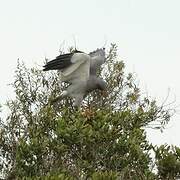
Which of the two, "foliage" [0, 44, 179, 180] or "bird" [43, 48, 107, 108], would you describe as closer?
"foliage" [0, 44, 179, 180]

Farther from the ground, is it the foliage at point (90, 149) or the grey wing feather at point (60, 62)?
the grey wing feather at point (60, 62)

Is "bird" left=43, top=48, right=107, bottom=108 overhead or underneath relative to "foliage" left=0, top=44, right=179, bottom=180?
overhead

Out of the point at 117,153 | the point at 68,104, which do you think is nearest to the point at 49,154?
the point at 117,153

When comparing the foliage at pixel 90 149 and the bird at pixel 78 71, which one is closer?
the foliage at pixel 90 149

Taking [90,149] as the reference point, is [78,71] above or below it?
above

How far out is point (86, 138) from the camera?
7.27 m

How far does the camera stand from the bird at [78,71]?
9.41m

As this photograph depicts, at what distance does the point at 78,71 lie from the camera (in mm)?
9688

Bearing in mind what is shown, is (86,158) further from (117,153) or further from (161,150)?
(161,150)

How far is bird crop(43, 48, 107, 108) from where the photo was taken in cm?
941

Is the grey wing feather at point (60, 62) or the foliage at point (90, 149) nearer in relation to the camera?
the foliage at point (90, 149)

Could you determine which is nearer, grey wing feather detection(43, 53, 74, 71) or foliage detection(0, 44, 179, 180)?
foliage detection(0, 44, 179, 180)

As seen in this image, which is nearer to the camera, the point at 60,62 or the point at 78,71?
the point at 60,62

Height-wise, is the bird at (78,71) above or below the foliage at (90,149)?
above
